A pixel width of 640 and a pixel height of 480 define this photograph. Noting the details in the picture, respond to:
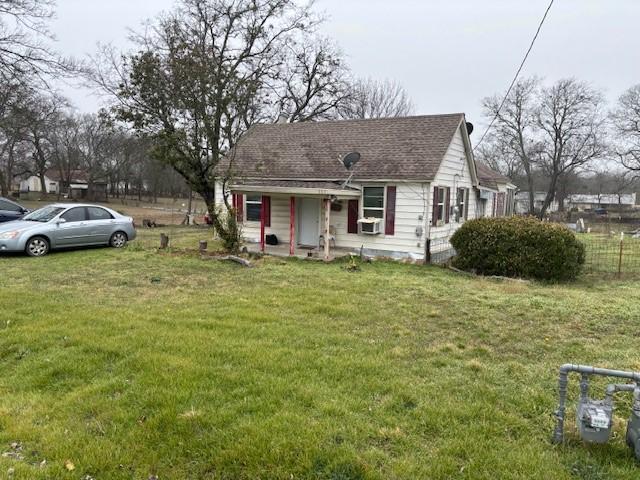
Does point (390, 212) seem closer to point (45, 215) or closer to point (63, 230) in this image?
point (63, 230)

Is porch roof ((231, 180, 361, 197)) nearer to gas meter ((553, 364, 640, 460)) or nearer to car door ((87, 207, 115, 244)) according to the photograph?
car door ((87, 207, 115, 244))

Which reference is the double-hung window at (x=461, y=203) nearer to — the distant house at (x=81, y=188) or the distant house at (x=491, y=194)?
the distant house at (x=491, y=194)

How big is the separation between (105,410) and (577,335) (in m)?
5.39

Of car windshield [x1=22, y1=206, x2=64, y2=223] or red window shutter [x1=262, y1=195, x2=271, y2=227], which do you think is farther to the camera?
red window shutter [x1=262, y1=195, x2=271, y2=227]

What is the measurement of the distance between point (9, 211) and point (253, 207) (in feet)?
26.9

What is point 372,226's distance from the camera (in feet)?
44.5

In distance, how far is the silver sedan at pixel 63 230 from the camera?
11.3m

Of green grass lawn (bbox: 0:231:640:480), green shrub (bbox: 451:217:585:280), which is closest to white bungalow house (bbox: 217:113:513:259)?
green shrub (bbox: 451:217:585:280)

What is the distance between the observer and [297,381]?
402 cm

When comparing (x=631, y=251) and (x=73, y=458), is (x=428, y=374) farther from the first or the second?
(x=631, y=251)

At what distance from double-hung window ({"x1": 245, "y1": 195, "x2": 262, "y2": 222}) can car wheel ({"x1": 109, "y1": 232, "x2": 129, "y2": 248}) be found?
13.5 feet

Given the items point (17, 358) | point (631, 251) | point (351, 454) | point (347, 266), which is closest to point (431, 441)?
point (351, 454)

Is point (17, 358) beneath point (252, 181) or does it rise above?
beneath

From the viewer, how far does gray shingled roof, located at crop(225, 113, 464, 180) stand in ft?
44.9
